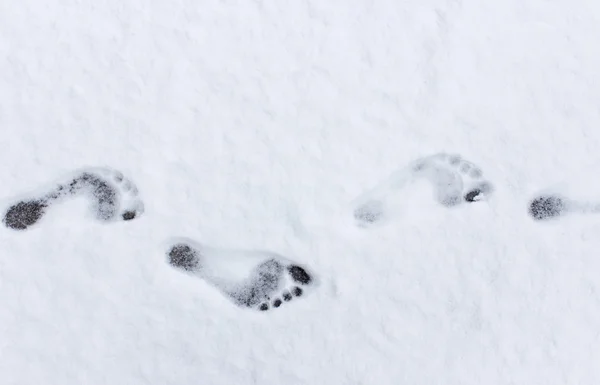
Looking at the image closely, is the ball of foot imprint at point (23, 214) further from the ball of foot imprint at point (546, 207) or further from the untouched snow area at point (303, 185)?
the ball of foot imprint at point (546, 207)

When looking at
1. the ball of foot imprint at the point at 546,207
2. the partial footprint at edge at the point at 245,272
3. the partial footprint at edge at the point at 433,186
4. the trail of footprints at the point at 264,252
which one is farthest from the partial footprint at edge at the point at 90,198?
the ball of foot imprint at the point at 546,207

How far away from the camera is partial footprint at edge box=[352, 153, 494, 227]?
1.86 metres

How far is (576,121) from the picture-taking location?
1.89 m

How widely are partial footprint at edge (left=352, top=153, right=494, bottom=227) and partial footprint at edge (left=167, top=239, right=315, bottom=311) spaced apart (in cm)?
32

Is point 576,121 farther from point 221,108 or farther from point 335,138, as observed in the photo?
point 221,108

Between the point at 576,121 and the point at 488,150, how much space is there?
0.36 metres

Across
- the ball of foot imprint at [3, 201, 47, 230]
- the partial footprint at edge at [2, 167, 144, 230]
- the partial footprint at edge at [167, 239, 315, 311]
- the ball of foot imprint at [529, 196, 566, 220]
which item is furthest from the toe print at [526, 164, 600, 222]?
the ball of foot imprint at [3, 201, 47, 230]

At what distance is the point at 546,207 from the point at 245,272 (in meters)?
1.15

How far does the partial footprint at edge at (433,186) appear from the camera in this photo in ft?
6.09

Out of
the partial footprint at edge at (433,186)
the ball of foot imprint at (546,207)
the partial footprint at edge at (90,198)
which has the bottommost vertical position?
the partial footprint at edge at (90,198)

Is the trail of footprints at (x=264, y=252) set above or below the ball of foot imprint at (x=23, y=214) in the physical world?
above

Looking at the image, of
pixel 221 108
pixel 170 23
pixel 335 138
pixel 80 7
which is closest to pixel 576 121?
pixel 335 138

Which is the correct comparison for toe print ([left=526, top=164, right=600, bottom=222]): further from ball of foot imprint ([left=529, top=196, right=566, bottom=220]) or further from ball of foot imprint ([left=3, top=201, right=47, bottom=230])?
ball of foot imprint ([left=3, top=201, right=47, bottom=230])

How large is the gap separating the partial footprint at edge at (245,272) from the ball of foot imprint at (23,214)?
0.51 metres
